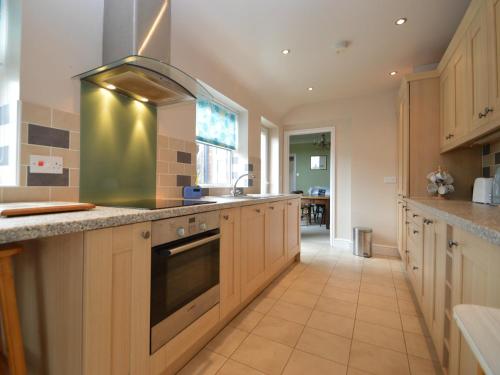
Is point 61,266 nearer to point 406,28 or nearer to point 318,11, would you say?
point 318,11

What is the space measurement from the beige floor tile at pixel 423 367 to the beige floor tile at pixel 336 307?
0.49m

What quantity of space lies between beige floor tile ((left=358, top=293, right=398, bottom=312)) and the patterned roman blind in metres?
2.24

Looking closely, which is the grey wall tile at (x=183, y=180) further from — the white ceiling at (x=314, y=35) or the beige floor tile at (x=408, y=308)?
the beige floor tile at (x=408, y=308)

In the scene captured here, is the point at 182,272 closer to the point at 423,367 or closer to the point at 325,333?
the point at 325,333

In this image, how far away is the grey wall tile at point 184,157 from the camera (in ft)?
6.63

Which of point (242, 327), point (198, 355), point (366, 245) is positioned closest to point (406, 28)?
point (366, 245)

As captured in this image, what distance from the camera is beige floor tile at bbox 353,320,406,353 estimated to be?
151 centimetres

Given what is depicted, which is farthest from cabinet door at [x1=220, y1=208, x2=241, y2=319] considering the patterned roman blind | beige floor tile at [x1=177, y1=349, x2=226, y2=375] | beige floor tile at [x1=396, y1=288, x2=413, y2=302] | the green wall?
the green wall

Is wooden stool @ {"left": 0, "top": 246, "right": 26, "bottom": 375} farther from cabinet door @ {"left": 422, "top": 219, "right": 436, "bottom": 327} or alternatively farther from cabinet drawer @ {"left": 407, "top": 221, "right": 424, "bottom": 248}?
cabinet drawer @ {"left": 407, "top": 221, "right": 424, "bottom": 248}

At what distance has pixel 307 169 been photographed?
804 cm

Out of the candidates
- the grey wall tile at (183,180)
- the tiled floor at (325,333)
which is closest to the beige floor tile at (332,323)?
the tiled floor at (325,333)

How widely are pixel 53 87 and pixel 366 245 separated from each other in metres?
3.83

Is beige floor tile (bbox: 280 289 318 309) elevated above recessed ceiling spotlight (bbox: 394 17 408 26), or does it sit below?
below

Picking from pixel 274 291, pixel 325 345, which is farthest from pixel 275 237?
pixel 325 345
